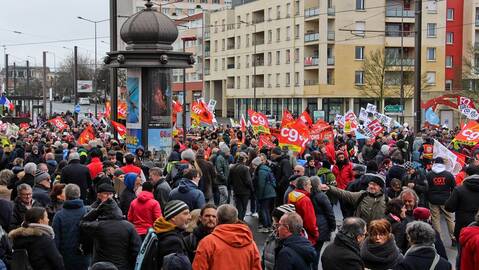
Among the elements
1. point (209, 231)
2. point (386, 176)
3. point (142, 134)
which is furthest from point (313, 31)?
point (209, 231)

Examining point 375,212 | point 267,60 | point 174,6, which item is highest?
point 174,6

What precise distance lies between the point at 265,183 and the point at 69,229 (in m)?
6.57

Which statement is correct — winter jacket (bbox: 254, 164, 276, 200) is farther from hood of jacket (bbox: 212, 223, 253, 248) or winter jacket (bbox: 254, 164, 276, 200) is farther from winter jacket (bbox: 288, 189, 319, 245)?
hood of jacket (bbox: 212, 223, 253, 248)

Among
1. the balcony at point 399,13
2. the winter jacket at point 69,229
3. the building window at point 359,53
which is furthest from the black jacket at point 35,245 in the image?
the balcony at point 399,13

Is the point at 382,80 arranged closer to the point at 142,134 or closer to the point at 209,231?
the point at 142,134

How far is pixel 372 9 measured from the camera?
227 feet

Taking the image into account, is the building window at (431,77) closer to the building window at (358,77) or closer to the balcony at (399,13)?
the balcony at (399,13)

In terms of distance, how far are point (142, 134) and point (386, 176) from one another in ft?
26.7

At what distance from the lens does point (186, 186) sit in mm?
10516

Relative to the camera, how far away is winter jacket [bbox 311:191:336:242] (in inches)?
396

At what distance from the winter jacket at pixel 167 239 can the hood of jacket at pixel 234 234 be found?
1.49 ft

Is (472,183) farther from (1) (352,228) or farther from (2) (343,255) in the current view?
(2) (343,255)

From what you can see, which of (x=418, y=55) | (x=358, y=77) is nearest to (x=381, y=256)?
(x=418, y=55)

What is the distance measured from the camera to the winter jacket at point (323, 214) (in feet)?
33.0
